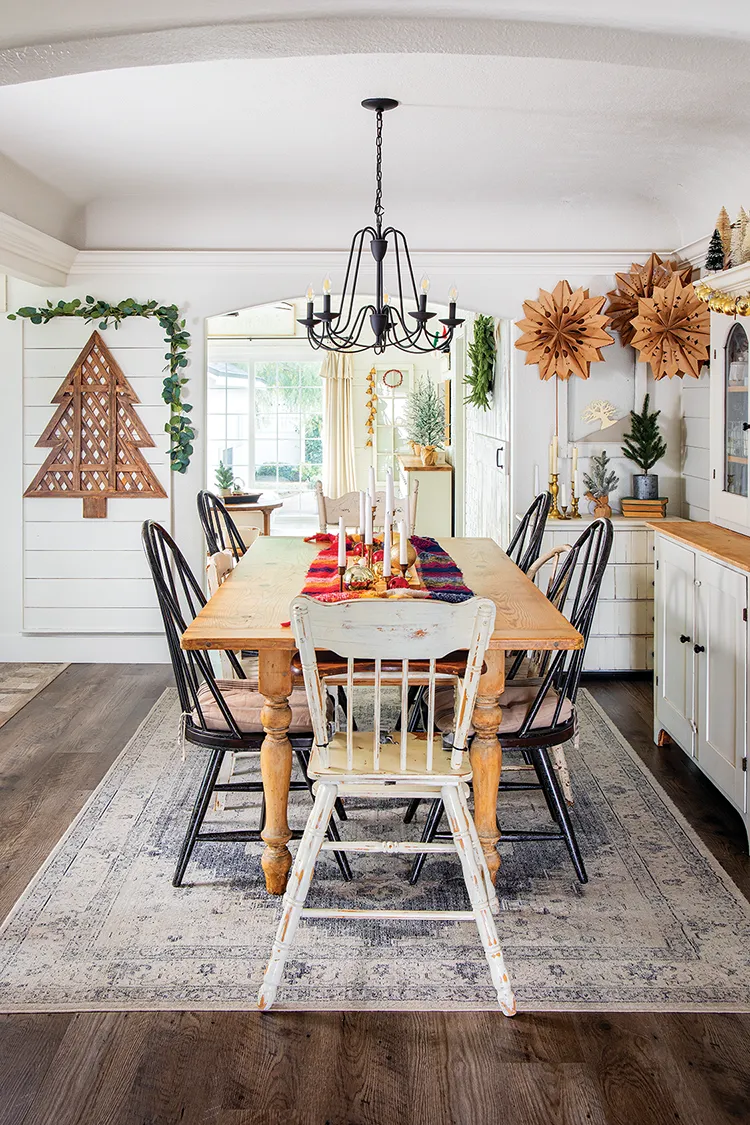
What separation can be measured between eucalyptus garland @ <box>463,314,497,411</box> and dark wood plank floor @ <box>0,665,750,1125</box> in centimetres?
522

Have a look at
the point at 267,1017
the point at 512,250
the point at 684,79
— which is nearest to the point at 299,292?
the point at 512,250

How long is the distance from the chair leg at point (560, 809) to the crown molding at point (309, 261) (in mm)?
3197

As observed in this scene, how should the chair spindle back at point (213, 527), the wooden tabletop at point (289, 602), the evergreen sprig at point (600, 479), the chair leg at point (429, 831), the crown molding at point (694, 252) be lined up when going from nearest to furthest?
the wooden tabletop at point (289, 602) < the chair leg at point (429, 831) < the chair spindle back at point (213, 527) < the crown molding at point (694, 252) < the evergreen sprig at point (600, 479)

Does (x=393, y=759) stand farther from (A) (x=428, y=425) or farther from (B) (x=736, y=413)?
(A) (x=428, y=425)

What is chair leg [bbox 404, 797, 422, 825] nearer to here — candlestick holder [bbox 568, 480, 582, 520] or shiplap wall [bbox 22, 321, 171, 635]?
candlestick holder [bbox 568, 480, 582, 520]

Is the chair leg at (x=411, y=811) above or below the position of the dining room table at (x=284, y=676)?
below

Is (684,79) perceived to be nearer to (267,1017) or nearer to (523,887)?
(523,887)

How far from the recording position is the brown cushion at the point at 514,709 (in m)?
3.11

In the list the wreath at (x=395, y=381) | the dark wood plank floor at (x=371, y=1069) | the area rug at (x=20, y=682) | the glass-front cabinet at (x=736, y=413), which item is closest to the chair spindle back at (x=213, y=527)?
the area rug at (x=20, y=682)

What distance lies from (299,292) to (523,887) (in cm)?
360

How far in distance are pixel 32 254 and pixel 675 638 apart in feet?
11.0

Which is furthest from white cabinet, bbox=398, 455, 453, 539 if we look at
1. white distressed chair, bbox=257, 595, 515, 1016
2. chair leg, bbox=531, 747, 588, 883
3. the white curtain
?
white distressed chair, bbox=257, 595, 515, 1016

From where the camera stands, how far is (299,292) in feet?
18.7

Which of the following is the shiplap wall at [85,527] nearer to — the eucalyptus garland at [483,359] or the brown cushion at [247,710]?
the eucalyptus garland at [483,359]
